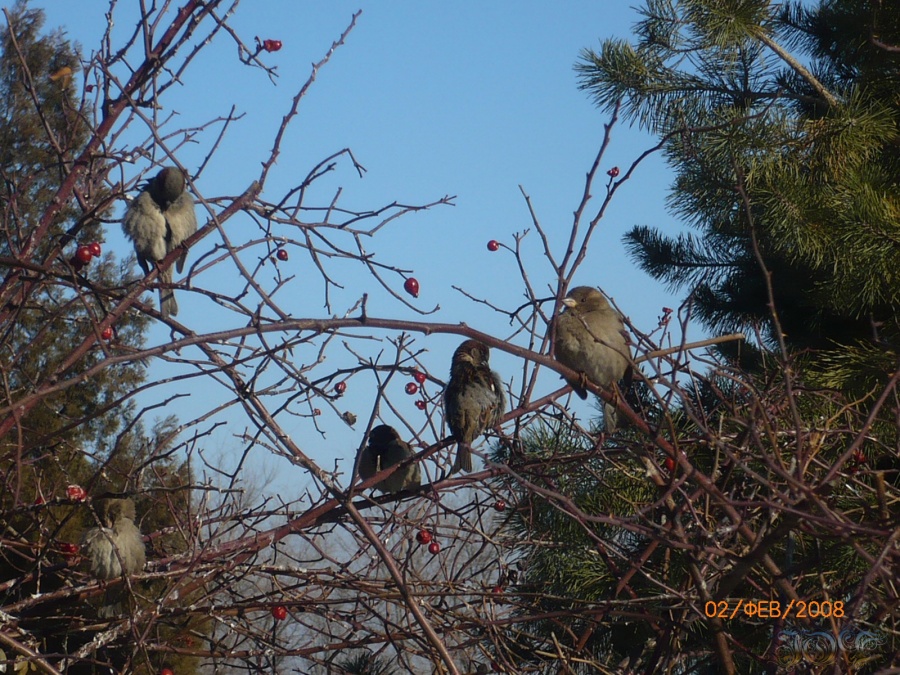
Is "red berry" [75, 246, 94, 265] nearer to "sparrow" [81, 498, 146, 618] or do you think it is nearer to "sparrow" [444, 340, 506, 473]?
"sparrow" [81, 498, 146, 618]

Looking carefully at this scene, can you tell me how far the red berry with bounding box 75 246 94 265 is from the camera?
2.98 meters

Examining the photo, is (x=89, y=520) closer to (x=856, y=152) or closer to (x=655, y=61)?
(x=655, y=61)

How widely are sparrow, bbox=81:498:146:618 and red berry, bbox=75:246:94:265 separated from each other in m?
1.09

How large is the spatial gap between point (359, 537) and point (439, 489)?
42cm

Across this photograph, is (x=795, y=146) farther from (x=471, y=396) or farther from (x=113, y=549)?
(x=113, y=549)

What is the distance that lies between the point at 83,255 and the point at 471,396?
170 cm

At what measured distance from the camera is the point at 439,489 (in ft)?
9.98

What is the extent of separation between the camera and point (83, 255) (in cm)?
302

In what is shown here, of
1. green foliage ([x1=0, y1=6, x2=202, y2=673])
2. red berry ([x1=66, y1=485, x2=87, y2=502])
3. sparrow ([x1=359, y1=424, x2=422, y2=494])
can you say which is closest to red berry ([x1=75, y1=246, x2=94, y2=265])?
green foliage ([x1=0, y1=6, x2=202, y2=673])

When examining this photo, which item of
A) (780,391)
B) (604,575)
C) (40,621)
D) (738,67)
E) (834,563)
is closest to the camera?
(780,391)

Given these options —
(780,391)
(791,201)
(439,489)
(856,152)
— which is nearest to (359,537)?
(439,489)
